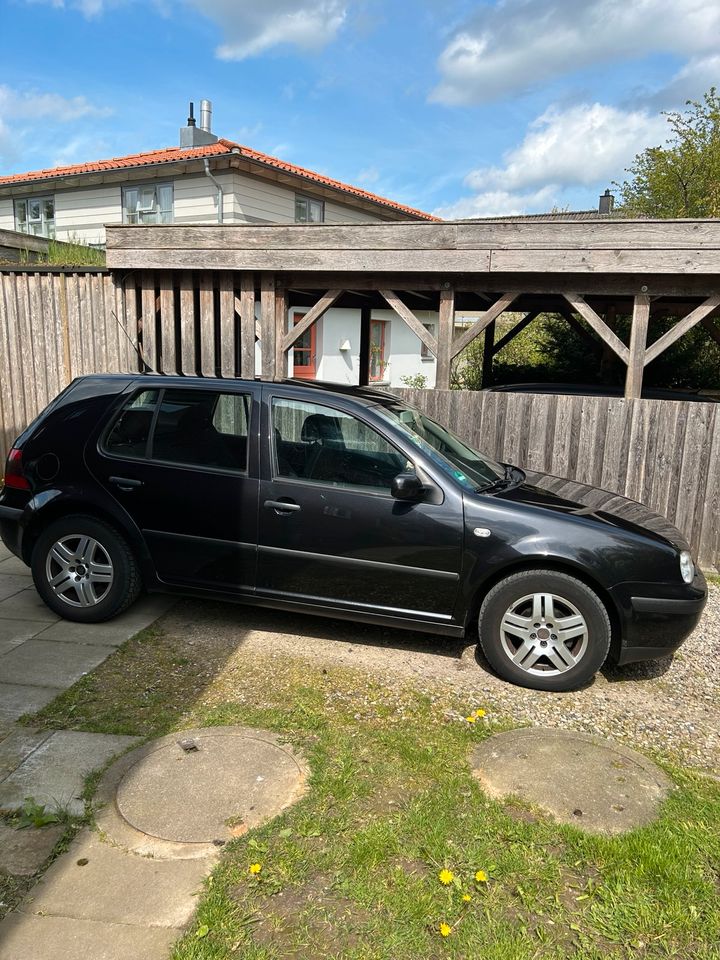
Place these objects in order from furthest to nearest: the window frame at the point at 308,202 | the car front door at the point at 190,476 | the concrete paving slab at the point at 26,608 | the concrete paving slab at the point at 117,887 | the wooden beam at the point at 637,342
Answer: the window frame at the point at 308,202 < the wooden beam at the point at 637,342 < the concrete paving slab at the point at 26,608 < the car front door at the point at 190,476 < the concrete paving slab at the point at 117,887

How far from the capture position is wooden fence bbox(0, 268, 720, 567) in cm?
656

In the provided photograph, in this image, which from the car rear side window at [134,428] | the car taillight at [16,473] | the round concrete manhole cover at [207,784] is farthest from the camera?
the car taillight at [16,473]

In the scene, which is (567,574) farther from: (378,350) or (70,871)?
(378,350)

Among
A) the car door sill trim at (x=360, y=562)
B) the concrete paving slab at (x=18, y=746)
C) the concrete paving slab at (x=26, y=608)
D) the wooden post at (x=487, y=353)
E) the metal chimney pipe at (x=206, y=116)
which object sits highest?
the metal chimney pipe at (x=206, y=116)

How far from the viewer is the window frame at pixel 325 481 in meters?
4.25

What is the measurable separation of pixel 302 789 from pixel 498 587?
1663 mm

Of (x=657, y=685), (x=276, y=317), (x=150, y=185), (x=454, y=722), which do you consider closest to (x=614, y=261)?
(x=276, y=317)

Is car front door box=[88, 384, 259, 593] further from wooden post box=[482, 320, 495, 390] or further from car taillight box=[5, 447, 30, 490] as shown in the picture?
wooden post box=[482, 320, 495, 390]

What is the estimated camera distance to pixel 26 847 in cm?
265

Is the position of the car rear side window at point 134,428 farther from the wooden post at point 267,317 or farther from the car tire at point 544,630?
the wooden post at point 267,317

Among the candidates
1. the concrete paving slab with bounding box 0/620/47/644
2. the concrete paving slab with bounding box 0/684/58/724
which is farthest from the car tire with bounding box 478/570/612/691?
the concrete paving slab with bounding box 0/620/47/644

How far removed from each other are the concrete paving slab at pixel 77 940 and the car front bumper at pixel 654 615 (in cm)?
284

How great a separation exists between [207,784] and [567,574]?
7.45ft

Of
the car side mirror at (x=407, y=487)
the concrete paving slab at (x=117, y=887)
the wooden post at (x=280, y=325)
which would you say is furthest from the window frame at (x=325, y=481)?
the wooden post at (x=280, y=325)
